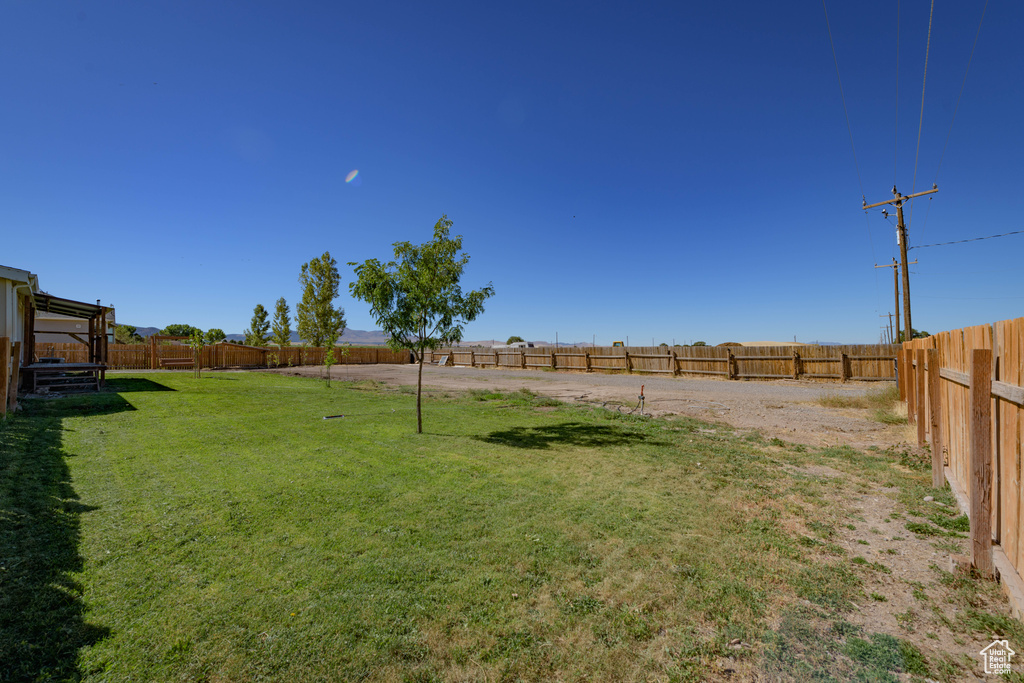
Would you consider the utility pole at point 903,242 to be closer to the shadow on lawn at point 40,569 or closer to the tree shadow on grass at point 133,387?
the shadow on lawn at point 40,569

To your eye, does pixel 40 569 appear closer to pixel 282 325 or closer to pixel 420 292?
pixel 420 292

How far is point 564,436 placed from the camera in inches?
341

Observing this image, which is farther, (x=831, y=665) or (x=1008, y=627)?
(x=1008, y=627)

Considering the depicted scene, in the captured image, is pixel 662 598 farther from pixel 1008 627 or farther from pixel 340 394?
pixel 340 394

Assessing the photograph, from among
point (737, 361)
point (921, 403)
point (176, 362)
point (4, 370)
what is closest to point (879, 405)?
point (921, 403)

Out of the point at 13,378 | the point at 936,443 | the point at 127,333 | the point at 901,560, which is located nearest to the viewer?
the point at 901,560

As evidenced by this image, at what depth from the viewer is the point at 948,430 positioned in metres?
5.29

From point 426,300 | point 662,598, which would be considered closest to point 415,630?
point 662,598

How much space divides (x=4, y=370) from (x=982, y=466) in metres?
14.0

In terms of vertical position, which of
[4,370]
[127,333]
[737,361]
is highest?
[127,333]

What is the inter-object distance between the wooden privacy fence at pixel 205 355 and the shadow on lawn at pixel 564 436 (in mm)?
16283

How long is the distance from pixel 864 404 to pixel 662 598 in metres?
13.0

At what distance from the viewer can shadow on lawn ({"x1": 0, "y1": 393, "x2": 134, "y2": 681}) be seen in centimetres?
226

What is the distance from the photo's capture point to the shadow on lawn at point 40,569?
2.26m
